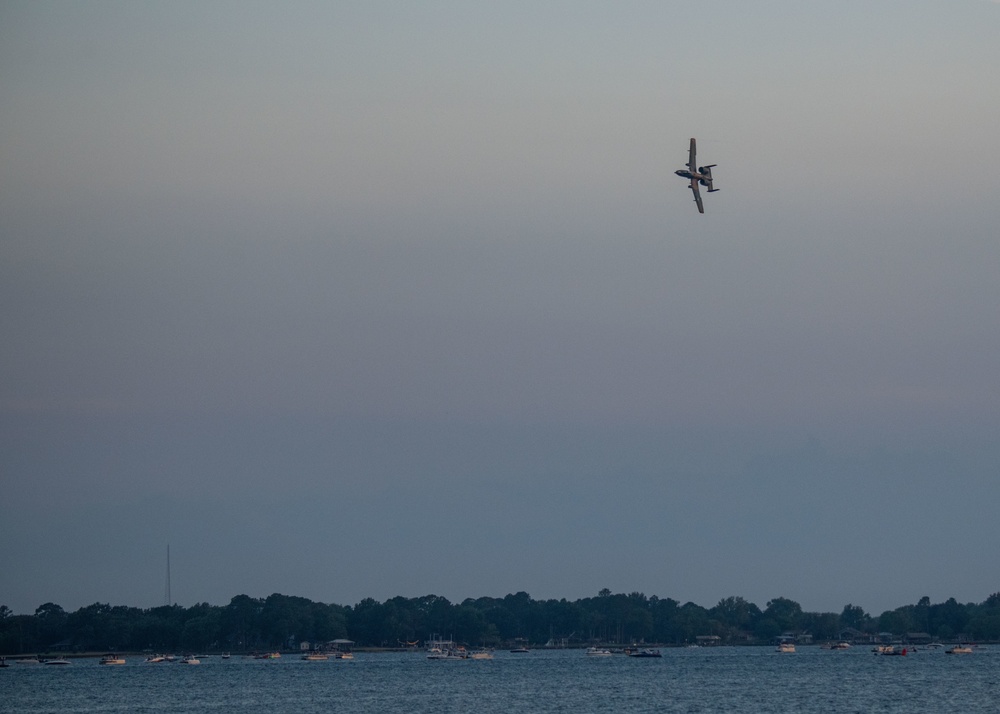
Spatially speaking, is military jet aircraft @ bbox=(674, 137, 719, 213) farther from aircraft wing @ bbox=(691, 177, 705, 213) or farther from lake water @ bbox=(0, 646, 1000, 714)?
lake water @ bbox=(0, 646, 1000, 714)

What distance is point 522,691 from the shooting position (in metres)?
150

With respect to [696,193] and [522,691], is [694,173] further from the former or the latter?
[522,691]

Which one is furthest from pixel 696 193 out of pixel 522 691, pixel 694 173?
pixel 522 691

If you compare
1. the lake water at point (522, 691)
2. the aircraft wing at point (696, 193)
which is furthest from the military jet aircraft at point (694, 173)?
the lake water at point (522, 691)

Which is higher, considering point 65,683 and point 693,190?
point 693,190

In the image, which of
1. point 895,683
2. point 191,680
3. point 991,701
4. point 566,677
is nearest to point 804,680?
point 895,683

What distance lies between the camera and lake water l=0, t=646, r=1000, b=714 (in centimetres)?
12644

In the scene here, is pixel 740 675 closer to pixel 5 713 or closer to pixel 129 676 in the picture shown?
pixel 129 676

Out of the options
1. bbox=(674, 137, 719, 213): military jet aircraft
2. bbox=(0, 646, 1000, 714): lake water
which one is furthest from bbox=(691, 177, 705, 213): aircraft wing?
bbox=(0, 646, 1000, 714): lake water

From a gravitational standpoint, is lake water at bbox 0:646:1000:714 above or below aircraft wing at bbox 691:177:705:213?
below

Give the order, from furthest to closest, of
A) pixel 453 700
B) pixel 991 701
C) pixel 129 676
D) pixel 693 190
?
pixel 129 676, pixel 453 700, pixel 991 701, pixel 693 190

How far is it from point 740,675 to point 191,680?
232ft

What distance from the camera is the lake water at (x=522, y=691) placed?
415 feet

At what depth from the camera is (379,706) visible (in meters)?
130
